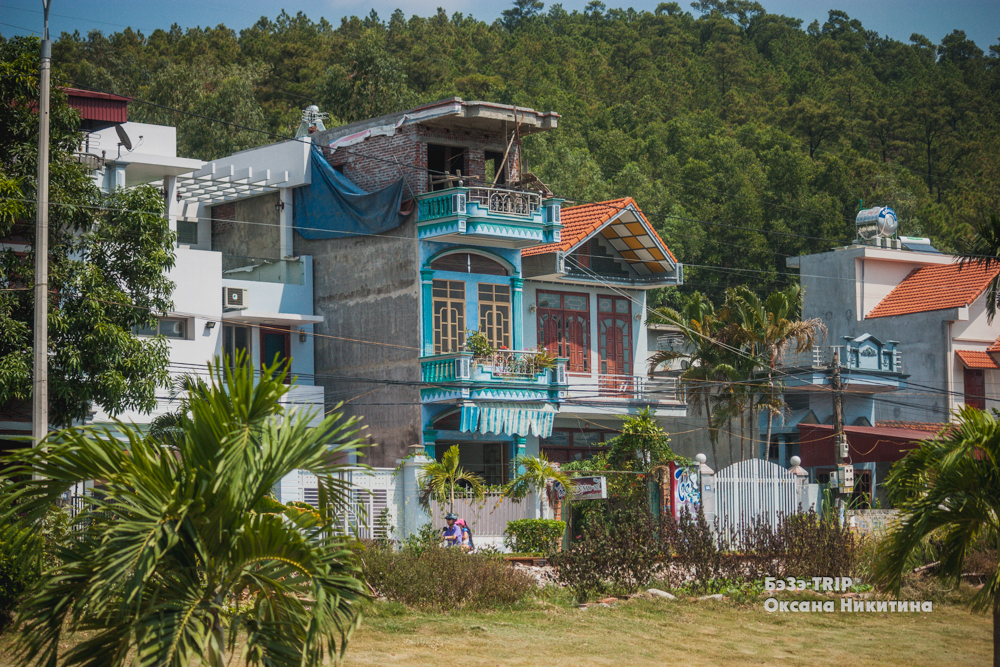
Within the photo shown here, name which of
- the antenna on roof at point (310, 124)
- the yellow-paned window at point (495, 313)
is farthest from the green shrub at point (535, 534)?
the antenna on roof at point (310, 124)

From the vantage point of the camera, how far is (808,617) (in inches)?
850

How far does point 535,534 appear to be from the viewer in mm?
25656

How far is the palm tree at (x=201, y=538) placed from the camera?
9.95 metres

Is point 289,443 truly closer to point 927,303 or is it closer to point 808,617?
point 808,617

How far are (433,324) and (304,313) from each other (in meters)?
4.41

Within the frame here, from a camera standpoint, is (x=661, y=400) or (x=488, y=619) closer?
(x=488, y=619)

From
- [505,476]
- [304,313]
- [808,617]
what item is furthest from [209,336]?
[808,617]

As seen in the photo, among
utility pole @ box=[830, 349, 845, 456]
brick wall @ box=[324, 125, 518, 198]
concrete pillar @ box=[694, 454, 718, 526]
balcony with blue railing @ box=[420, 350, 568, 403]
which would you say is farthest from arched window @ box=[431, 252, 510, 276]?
concrete pillar @ box=[694, 454, 718, 526]

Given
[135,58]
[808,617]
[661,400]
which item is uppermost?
[135,58]

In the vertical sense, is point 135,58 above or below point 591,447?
above

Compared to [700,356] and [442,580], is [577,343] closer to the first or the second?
[700,356]

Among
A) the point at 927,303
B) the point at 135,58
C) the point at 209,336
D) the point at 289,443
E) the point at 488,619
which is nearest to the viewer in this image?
the point at 289,443

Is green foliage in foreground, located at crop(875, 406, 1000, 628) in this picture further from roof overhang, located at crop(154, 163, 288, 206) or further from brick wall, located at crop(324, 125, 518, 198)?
roof overhang, located at crop(154, 163, 288, 206)

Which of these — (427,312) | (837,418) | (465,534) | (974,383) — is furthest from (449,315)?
(974,383)
